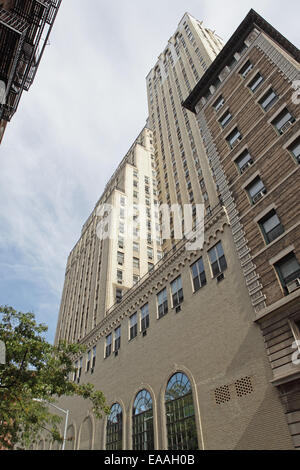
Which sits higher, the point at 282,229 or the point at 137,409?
the point at 282,229

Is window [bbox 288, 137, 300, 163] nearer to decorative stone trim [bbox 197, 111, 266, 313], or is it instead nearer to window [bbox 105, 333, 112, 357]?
decorative stone trim [bbox 197, 111, 266, 313]

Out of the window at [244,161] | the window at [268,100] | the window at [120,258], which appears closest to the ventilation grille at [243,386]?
the window at [244,161]

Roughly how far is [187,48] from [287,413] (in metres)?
69.8

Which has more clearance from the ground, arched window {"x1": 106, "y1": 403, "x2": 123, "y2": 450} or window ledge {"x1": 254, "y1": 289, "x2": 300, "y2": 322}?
window ledge {"x1": 254, "y1": 289, "x2": 300, "y2": 322}

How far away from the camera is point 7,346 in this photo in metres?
17.1

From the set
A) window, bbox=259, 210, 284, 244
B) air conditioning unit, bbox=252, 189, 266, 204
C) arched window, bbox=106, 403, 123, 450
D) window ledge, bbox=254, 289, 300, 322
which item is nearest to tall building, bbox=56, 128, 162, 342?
arched window, bbox=106, 403, 123, 450

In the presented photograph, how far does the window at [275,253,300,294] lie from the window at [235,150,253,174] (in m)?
7.94

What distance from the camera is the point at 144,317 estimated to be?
2967 cm

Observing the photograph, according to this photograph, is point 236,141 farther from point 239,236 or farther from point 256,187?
point 239,236

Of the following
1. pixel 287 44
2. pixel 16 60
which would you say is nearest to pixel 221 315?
pixel 16 60

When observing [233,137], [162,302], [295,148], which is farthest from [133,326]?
[295,148]

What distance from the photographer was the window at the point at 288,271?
1608 centimetres

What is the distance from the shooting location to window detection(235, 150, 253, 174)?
A: 22.2 meters
